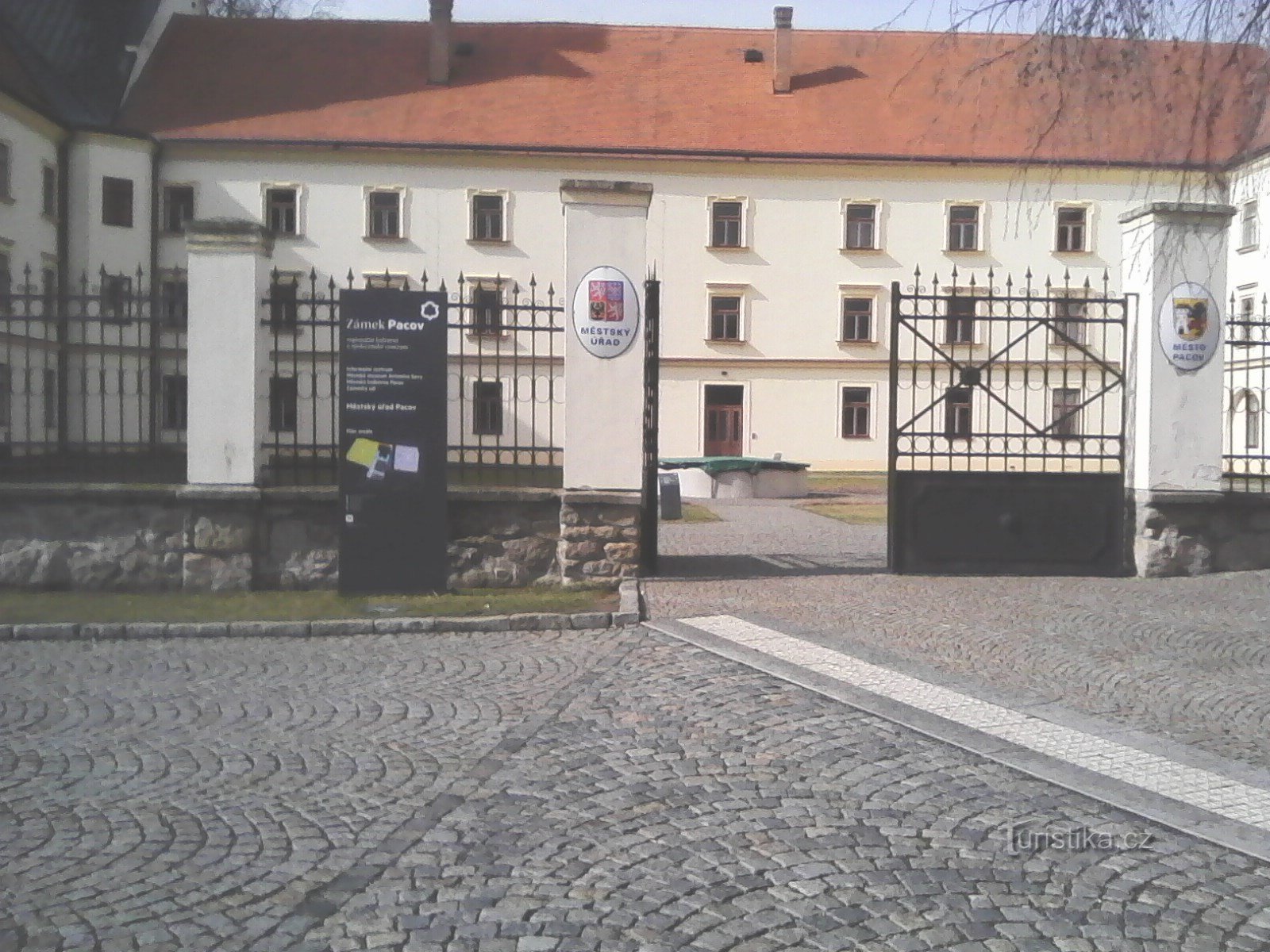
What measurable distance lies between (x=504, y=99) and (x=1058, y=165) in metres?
36.1

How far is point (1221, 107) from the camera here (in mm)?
8852

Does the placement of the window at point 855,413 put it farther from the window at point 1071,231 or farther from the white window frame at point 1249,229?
the white window frame at point 1249,229

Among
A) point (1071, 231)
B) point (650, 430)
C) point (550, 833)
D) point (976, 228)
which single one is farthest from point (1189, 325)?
point (1071, 231)

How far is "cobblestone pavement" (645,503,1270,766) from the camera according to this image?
7738 millimetres

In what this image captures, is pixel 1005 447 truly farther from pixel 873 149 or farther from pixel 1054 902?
pixel 873 149

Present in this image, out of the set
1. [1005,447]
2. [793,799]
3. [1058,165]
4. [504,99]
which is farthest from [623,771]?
[504,99]

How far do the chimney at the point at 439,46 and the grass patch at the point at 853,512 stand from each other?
23.7m

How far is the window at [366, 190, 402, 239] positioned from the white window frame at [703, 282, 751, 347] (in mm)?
10329

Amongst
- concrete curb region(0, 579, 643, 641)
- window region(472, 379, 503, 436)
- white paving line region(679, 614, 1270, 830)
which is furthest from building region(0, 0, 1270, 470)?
white paving line region(679, 614, 1270, 830)

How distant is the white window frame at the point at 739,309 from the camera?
43.9m

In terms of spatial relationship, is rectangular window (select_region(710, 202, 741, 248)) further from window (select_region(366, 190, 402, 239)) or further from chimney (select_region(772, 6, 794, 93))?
window (select_region(366, 190, 402, 239))

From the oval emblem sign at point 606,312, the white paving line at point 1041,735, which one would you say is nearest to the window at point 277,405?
the oval emblem sign at point 606,312

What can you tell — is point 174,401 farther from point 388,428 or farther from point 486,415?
point 486,415

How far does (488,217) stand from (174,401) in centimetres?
3066
